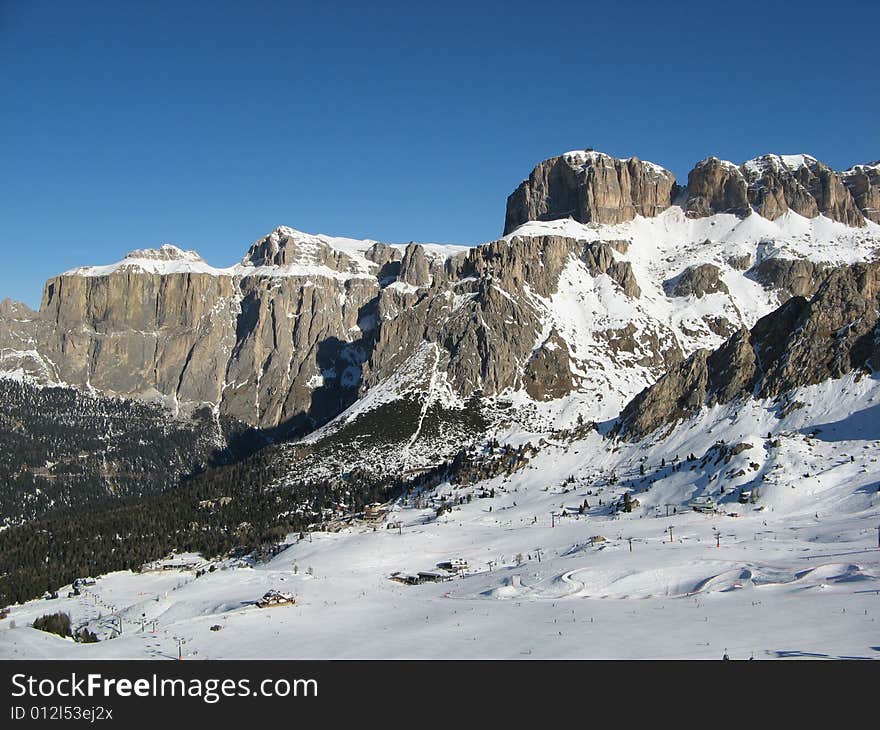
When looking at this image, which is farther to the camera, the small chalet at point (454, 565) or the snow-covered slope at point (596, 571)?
the small chalet at point (454, 565)

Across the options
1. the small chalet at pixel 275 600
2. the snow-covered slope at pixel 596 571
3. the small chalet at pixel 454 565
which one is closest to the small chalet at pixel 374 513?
the snow-covered slope at pixel 596 571

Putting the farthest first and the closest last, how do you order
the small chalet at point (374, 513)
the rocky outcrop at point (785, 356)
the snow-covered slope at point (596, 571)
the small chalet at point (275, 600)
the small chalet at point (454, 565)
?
1. the small chalet at point (374, 513)
2. the rocky outcrop at point (785, 356)
3. the small chalet at point (454, 565)
4. the small chalet at point (275, 600)
5. the snow-covered slope at point (596, 571)

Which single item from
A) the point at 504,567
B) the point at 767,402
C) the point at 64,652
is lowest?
the point at 504,567

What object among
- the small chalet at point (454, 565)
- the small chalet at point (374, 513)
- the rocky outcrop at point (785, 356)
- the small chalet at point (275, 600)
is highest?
the rocky outcrop at point (785, 356)

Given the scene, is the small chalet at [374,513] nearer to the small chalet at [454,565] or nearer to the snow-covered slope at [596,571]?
the snow-covered slope at [596,571]

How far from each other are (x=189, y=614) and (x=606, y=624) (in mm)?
53933

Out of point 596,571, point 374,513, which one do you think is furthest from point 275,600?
point 374,513

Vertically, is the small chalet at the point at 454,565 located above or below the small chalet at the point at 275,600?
below

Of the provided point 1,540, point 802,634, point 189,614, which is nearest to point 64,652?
point 189,614

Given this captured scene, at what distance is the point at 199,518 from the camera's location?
599 feet

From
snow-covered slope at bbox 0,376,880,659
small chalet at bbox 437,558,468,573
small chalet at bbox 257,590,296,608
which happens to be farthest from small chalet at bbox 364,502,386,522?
small chalet at bbox 257,590,296,608

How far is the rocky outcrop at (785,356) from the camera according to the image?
486ft

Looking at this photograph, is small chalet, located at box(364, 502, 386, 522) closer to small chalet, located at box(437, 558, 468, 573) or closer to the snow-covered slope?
the snow-covered slope

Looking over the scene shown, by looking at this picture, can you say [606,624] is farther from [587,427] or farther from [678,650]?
[587,427]
